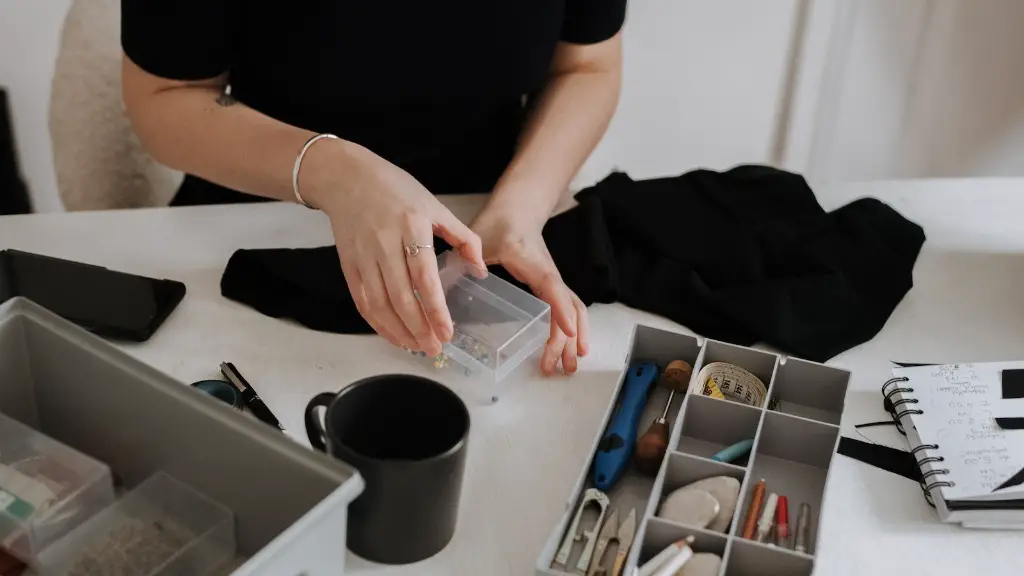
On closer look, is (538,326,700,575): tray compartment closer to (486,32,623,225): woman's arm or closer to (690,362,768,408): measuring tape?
(690,362,768,408): measuring tape

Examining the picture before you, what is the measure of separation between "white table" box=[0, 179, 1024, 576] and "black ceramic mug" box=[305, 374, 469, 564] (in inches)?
0.9

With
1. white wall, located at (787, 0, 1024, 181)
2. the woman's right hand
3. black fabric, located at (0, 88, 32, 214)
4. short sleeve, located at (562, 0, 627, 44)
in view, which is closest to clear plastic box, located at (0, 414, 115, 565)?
the woman's right hand

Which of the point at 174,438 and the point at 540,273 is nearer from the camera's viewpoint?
the point at 174,438

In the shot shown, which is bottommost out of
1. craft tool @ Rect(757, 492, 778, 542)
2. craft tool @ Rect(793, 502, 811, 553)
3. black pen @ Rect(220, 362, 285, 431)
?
craft tool @ Rect(793, 502, 811, 553)

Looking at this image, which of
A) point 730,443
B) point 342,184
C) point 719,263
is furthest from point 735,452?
point 342,184

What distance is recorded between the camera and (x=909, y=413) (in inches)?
29.1

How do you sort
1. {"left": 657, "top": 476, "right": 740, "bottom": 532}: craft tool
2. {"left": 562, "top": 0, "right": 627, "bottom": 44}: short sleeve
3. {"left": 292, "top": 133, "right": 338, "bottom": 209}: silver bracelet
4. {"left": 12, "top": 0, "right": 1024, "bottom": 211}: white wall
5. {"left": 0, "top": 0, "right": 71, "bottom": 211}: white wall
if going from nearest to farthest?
1. {"left": 657, "top": 476, "right": 740, "bottom": 532}: craft tool
2. {"left": 292, "top": 133, "right": 338, "bottom": 209}: silver bracelet
3. {"left": 562, "top": 0, "right": 627, "bottom": 44}: short sleeve
4. {"left": 0, "top": 0, "right": 71, "bottom": 211}: white wall
5. {"left": 12, "top": 0, "right": 1024, "bottom": 211}: white wall

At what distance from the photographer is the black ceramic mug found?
0.56 m

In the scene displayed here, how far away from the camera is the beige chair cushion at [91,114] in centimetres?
104

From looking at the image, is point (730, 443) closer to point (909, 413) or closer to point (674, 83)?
point (909, 413)

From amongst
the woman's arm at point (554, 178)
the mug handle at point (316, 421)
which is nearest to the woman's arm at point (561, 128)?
the woman's arm at point (554, 178)

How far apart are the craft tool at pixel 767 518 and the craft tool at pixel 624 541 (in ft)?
0.26

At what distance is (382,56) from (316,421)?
456mm

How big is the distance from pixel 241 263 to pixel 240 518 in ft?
1.04
